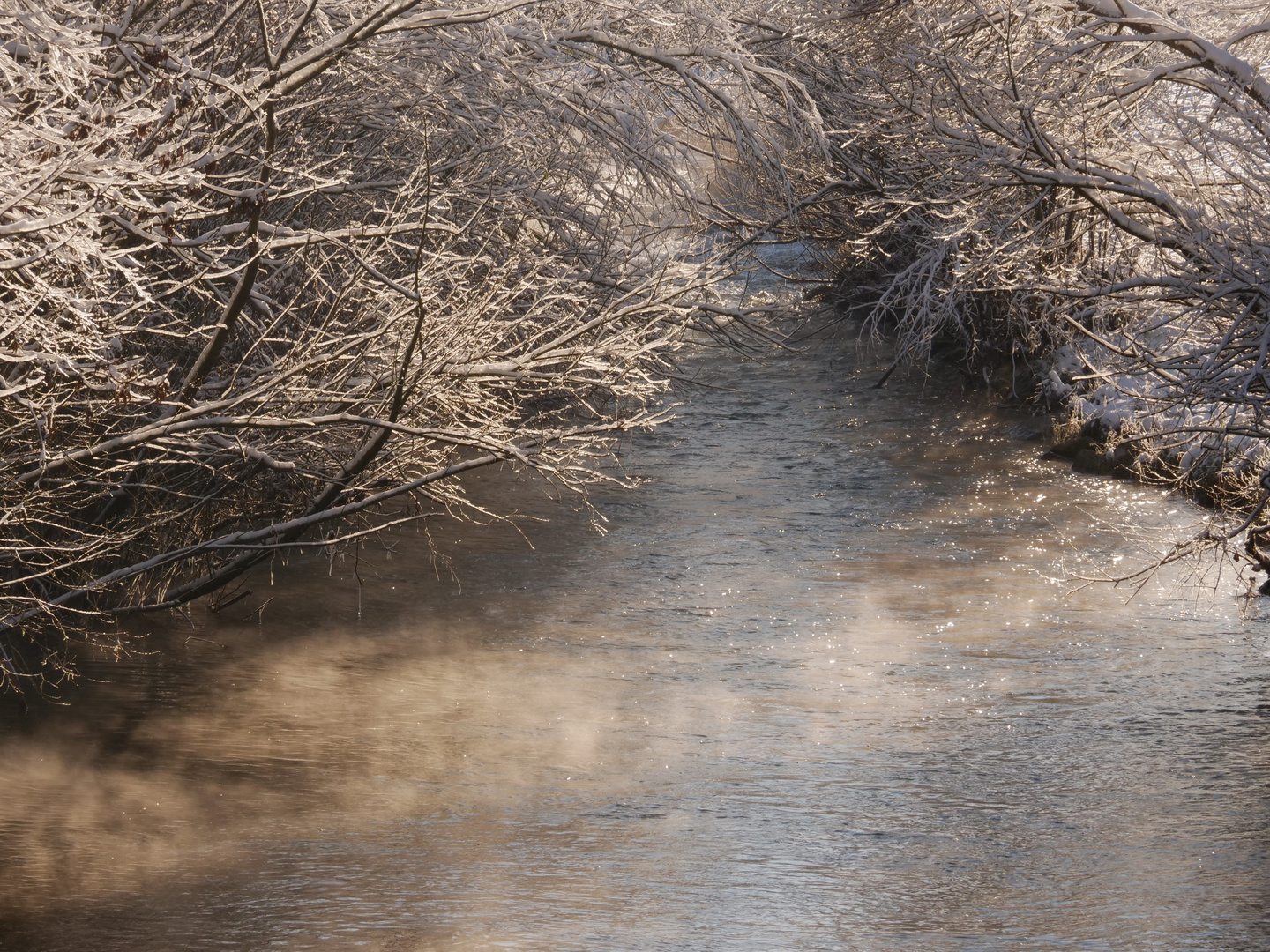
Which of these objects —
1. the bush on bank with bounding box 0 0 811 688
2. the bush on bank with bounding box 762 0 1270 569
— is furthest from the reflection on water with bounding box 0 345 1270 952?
the bush on bank with bounding box 762 0 1270 569

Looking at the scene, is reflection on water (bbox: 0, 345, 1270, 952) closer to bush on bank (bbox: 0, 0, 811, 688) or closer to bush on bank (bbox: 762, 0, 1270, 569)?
bush on bank (bbox: 0, 0, 811, 688)

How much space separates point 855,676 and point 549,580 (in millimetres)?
2952

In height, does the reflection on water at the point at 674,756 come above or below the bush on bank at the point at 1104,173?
below

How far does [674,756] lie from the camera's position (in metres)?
8.39

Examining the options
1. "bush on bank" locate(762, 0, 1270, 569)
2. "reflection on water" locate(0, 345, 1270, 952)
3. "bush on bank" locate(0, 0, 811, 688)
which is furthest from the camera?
"bush on bank" locate(762, 0, 1270, 569)

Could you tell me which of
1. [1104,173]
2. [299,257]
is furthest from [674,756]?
[1104,173]

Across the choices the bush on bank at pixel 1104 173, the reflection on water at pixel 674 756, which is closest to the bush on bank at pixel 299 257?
the reflection on water at pixel 674 756

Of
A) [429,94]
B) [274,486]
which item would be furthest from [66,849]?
[429,94]

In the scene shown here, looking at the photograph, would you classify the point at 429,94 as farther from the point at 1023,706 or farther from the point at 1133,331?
the point at 1023,706

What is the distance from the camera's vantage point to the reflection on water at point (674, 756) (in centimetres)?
649

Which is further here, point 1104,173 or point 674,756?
point 1104,173

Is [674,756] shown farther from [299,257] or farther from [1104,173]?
[1104,173]

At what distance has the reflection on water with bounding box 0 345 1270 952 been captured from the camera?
21.3 ft

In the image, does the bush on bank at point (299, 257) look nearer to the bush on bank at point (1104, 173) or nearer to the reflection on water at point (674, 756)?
the reflection on water at point (674, 756)
